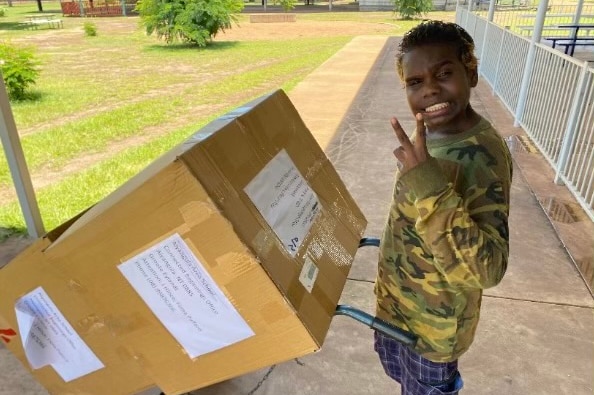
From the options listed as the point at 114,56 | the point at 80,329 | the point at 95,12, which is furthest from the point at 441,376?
the point at 95,12

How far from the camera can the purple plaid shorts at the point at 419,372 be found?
147 centimetres

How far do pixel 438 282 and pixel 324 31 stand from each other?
75.2ft

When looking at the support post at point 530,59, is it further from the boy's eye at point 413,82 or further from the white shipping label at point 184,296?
the white shipping label at point 184,296

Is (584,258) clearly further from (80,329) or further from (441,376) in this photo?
(80,329)

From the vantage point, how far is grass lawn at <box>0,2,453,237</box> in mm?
5283

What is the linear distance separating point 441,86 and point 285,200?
49 cm

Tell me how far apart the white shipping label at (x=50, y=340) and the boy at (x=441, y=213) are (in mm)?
900

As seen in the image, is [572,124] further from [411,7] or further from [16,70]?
[411,7]

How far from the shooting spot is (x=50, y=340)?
4.06ft

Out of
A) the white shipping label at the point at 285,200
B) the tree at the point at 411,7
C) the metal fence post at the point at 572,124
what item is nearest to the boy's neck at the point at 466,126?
the white shipping label at the point at 285,200

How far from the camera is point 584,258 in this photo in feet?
10.9

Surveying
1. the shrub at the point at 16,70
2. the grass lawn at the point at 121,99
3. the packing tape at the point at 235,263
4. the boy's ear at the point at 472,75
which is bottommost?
the grass lawn at the point at 121,99

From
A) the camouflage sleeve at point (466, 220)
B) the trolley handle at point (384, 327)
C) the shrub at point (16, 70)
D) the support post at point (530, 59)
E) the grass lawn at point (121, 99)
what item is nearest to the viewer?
the camouflage sleeve at point (466, 220)

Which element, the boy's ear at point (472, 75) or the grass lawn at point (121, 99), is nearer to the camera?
the boy's ear at point (472, 75)
